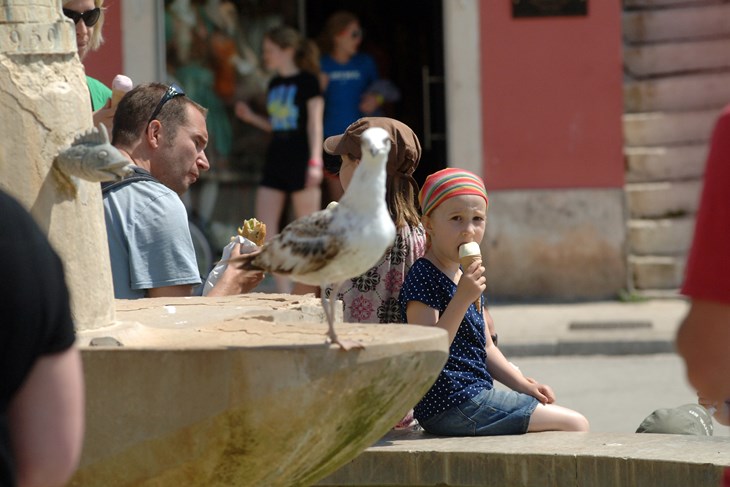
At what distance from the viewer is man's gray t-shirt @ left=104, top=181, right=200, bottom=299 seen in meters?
5.35

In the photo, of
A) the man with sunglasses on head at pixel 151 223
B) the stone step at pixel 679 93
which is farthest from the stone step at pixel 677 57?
the man with sunglasses on head at pixel 151 223

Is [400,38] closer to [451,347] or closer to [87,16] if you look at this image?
[87,16]

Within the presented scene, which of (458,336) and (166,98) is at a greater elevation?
(166,98)

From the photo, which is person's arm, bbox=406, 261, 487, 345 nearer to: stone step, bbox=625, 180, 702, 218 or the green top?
the green top

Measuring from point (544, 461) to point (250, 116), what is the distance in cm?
967

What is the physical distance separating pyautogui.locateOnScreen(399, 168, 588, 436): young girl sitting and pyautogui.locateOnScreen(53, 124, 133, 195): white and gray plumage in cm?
142

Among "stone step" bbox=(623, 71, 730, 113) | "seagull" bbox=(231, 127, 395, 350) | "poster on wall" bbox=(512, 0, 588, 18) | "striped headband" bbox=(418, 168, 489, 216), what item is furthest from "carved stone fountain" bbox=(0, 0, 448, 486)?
"stone step" bbox=(623, 71, 730, 113)

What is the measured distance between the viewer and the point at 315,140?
43.5 ft

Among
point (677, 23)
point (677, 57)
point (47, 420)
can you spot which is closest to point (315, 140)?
point (677, 57)

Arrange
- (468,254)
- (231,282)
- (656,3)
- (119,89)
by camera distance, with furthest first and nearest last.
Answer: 1. (656,3)
2. (119,89)
3. (231,282)
4. (468,254)

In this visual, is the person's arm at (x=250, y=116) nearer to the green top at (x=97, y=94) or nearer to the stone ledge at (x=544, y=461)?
the green top at (x=97, y=94)

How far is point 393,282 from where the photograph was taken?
5.66 m

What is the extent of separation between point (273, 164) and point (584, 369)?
12.1ft

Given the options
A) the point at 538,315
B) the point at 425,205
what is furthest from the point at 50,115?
the point at 538,315
